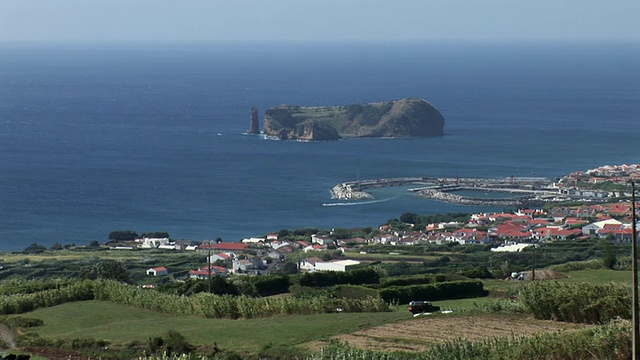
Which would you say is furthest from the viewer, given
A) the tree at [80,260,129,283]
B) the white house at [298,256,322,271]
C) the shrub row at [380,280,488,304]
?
the white house at [298,256,322,271]

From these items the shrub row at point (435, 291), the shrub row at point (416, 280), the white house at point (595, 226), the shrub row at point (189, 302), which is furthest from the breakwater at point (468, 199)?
the shrub row at point (189, 302)

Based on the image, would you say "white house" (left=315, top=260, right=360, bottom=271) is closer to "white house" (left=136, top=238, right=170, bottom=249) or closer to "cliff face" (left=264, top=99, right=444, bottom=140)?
"white house" (left=136, top=238, right=170, bottom=249)

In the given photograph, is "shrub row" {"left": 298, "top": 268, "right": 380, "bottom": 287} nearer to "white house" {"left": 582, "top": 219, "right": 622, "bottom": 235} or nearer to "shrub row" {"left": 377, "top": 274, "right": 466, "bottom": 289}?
"shrub row" {"left": 377, "top": 274, "right": 466, "bottom": 289}

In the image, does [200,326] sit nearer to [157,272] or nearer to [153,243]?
[157,272]

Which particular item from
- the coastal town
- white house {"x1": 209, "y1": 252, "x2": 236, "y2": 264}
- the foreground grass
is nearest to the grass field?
the foreground grass

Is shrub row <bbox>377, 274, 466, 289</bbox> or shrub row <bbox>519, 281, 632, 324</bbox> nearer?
shrub row <bbox>519, 281, 632, 324</bbox>

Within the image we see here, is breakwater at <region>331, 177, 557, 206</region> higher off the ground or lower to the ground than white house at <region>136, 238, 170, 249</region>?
lower

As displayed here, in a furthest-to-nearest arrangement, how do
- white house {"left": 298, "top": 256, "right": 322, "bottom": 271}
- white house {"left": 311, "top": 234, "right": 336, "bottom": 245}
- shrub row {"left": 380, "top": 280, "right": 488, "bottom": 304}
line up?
white house {"left": 311, "top": 234, "right": 336, "bottom": 245}
white house {"left": 298, "top": 256, "right": 322, "bottom": 271}
shrub row {"left": 380, "top": 280, "right": 488, "bottom": 304}

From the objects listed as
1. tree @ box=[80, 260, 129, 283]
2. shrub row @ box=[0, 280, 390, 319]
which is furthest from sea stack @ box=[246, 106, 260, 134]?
shrub row @ box=[0, 280, 390, 319]

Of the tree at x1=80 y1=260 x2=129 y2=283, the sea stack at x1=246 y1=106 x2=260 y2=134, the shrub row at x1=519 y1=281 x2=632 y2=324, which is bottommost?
the sea stack at x1=246 y1=106 x2=260 y2=134
